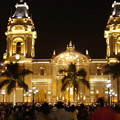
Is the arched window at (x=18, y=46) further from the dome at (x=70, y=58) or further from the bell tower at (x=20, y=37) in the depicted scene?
the dome at (x=70, y=58)

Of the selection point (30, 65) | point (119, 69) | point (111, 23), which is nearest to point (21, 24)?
point (30, 65)

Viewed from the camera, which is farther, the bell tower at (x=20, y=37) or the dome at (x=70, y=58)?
the bell tower at (x=20, y=37)

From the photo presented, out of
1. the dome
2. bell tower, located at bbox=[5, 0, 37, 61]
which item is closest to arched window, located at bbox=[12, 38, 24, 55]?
bell tower, located at bbox=[5, 0, 37, 61]

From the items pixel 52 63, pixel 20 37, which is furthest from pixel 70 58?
pixel 20 37

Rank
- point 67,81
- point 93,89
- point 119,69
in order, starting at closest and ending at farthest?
point 119,69 < point 67,81 < point 93,89

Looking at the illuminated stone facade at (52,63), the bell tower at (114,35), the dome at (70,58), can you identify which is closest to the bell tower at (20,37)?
the illuminated stone facade at (52,63)

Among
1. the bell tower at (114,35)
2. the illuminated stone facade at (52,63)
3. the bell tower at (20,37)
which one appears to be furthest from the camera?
the bell tower at (20,37)

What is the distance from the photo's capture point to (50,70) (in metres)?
70.2

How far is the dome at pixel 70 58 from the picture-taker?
228 ft

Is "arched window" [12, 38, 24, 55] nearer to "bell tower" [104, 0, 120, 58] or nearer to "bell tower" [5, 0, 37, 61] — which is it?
"bell tower" [5, 0, 37, 61]

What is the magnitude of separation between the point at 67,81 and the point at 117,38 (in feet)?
72.6

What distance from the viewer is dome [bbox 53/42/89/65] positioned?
69562 mm

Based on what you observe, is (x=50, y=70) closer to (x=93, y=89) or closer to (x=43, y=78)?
(x=43, y=78)

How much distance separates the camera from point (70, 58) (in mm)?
69938
